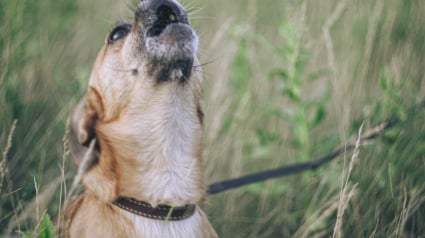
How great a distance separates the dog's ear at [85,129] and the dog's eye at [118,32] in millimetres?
302

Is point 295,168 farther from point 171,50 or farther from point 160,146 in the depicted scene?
point 171,50

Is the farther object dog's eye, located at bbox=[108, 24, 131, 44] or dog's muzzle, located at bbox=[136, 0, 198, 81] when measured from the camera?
dog's eye, located at bbox=[108, 24, 131, 44]

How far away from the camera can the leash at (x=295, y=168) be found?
10.6 ft

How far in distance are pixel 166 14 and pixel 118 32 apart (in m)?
0.41

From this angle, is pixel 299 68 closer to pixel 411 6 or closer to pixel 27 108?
pixel 411 6

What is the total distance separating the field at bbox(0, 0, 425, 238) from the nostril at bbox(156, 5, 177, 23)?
0.28 m

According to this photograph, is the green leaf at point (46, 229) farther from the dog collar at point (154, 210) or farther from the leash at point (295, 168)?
the leash at point (295, 168)

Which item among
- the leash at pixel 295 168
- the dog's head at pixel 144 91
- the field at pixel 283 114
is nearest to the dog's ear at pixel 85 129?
the dog's head at pixel 144 91

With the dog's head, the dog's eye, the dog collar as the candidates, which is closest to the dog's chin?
the dog's head

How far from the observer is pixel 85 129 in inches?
117

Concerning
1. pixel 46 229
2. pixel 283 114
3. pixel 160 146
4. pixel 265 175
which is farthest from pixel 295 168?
pixel 46 229

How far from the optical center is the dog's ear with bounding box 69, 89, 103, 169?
2967 millimetres

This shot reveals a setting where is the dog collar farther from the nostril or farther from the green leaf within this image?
the nostril

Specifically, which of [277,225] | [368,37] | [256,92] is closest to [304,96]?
[256,92]
